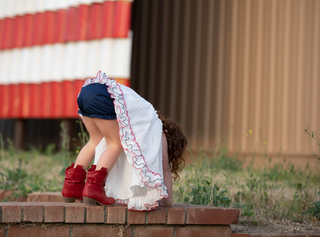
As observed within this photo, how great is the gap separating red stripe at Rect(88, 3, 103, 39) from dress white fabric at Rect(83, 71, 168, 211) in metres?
3.72

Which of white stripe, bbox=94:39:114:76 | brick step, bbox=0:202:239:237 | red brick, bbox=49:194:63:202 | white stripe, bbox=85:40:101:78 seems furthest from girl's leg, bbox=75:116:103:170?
white stripe, bbox=85:40:101:78

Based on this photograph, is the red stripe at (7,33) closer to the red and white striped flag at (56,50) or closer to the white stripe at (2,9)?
the red and white striped flag at (56,50)

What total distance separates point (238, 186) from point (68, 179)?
6.05ft

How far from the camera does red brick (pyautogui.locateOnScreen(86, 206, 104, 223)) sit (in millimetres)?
2158

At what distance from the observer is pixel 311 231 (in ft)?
8.27

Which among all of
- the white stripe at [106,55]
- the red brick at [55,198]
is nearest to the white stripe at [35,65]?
the white stripe at [106,55]

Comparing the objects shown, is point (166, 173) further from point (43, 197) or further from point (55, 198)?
point (43, 197)

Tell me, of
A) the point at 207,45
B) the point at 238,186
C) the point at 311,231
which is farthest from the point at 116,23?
the point at 311,231

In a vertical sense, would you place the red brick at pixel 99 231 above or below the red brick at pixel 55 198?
above

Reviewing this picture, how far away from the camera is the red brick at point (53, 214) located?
2.12 meters

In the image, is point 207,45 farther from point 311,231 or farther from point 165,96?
point 311,231

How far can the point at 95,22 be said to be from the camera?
5840mm

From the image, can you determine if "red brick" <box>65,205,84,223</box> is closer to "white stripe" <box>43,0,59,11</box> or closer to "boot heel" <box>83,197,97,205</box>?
"boot heel" <box>83,197,97,205</box>

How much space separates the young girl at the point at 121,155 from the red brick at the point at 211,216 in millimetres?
160
